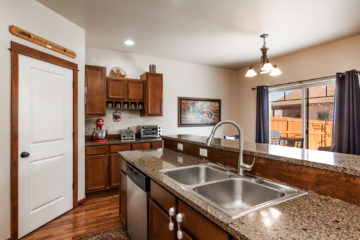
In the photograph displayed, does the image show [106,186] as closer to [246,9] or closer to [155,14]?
[155,14]

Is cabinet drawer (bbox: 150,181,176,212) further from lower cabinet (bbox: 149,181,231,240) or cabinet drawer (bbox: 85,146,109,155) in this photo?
cabinet drawer (bbox: 85,146,109,155)

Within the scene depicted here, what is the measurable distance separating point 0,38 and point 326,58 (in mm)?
4728

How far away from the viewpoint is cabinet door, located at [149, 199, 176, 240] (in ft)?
4.16

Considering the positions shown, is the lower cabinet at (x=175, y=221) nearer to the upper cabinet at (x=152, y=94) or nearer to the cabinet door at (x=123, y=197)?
the cabinet door at (x=123, y=197)

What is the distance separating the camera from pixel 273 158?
131 cm

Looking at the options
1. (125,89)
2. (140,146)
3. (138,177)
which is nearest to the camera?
(138,177)

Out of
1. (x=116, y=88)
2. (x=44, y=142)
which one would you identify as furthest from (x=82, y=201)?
(x=116, y=88)

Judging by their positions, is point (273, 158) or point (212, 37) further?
point (212, 37)

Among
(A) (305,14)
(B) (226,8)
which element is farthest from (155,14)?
(A) (305,14)

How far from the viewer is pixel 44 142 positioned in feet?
8.02

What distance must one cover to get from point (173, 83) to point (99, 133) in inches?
81.0

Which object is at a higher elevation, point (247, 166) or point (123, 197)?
point (247, 166)

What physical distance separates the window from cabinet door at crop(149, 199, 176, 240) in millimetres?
2987

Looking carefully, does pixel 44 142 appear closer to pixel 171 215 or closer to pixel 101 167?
pixel 101 167
